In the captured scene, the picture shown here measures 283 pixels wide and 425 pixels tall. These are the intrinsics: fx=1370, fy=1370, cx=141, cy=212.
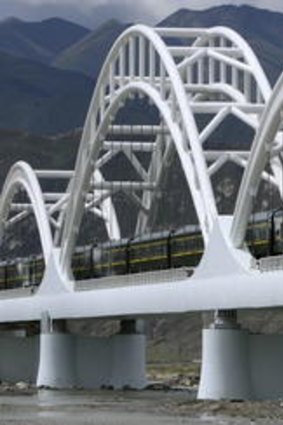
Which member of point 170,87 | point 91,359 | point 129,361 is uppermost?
point 170,87

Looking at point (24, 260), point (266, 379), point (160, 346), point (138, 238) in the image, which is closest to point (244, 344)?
point (266, 379)

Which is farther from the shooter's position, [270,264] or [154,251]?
[154,251]

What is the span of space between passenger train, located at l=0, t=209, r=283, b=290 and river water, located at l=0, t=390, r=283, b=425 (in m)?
5.99

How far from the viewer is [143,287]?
5725 cm

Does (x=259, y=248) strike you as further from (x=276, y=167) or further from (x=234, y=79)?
(x=234, y=79)

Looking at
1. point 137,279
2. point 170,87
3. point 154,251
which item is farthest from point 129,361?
point 170,87

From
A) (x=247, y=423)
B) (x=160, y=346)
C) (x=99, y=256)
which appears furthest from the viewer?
(x=160, y=346)

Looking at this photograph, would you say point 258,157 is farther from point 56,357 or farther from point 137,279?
point 56,357

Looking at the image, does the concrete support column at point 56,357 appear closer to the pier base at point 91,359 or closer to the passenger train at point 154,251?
the pier base at point 91,359

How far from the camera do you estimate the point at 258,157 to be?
4866 cm

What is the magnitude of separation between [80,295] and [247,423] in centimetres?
2574

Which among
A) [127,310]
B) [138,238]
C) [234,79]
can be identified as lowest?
[127,310]

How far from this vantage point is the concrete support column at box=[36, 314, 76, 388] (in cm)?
7312

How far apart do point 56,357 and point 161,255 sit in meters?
13.3
